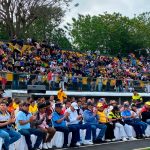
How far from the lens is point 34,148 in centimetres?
1444

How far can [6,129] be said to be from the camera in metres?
13.5

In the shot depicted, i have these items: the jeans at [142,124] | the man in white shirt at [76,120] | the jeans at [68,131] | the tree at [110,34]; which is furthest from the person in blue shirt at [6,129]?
the tree at [110,34]

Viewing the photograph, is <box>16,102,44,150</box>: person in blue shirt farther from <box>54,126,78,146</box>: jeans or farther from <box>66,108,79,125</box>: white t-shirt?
<box>66,108,79,125</box>: white t-shirt

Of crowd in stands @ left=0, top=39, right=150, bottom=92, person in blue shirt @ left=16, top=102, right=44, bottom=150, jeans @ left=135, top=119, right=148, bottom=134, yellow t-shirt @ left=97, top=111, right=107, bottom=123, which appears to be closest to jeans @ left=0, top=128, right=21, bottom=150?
person in blue shirt @ left=16, top=102, right=44, bottom=150

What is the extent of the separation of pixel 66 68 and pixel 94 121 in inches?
780

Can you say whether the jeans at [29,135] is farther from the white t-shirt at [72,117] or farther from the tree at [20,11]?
the tree at [20,11]

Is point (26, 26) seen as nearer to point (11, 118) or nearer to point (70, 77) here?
point (70, 77)

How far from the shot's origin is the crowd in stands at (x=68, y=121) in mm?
13961

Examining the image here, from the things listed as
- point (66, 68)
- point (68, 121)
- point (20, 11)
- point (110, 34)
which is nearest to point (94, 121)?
point (68, 121)

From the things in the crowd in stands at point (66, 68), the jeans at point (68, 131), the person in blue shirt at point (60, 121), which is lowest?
the jeans at point (68, 131)

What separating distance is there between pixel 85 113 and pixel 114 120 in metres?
1.82

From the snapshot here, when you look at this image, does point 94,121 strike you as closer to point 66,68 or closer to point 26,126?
point 26,126

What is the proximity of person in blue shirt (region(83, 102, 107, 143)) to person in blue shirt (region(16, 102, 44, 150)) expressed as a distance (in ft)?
10.2

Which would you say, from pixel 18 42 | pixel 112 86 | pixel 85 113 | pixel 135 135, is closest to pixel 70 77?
pixel 112 86
